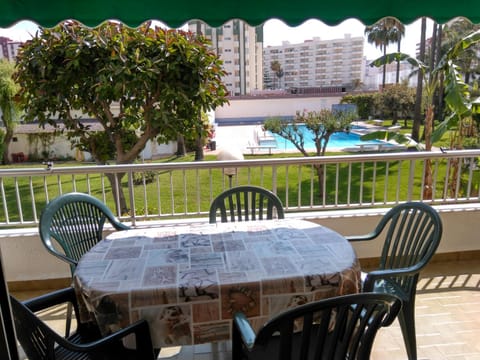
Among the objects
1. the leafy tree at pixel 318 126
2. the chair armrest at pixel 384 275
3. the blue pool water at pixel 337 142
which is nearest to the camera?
the chair armrest at pixel 384 275

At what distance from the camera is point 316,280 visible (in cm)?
166

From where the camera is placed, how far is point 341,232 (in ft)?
11.8

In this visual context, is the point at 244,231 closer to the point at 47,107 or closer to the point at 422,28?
the point at 47,107

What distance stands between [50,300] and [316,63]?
28.4 m

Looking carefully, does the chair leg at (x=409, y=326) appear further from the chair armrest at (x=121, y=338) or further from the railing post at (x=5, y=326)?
the railing post at (x=5, y=326)

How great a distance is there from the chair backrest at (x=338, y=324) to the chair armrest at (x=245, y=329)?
0.11ft

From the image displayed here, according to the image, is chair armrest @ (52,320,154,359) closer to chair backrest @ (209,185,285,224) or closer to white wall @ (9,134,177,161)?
chair backrest @ (209,185,285,224)

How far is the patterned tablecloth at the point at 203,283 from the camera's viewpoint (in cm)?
155

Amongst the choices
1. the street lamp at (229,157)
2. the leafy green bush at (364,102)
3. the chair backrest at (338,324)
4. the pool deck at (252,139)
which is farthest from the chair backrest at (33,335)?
the leafy green bush at (364,102)

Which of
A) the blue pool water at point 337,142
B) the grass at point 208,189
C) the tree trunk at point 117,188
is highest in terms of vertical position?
the tree trunk at point 117,188

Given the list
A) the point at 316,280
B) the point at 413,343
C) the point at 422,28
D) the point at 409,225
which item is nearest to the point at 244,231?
the point at 316,280

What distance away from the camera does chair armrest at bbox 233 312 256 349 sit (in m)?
1.39

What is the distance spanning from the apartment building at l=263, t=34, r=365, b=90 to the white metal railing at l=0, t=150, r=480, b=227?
14.6 m

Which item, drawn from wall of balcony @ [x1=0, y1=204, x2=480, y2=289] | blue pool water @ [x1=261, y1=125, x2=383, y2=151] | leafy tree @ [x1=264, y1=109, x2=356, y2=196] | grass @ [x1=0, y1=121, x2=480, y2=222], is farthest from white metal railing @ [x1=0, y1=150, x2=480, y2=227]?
blue pool water @ [x1=261, y1=125, x2=383, y2=151]
